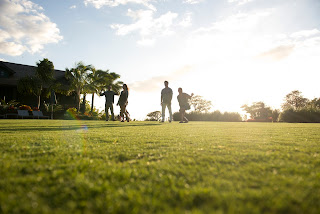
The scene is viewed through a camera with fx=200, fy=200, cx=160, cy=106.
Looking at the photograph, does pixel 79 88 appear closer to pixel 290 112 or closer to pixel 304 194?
pixel 290 112

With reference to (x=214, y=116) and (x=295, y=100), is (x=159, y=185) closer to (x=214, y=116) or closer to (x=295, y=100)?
(x=214, y=116)

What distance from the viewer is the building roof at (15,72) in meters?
29.3

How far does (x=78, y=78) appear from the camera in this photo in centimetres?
3144

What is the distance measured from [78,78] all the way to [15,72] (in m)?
9.66

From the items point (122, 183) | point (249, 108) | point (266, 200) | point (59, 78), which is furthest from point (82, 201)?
point (249, 108)

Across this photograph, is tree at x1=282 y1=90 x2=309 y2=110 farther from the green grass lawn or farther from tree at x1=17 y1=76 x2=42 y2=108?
the green grass lawn

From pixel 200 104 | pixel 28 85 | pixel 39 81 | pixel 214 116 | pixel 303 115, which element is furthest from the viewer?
pixel 200 104

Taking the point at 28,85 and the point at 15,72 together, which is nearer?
the point at 28,85

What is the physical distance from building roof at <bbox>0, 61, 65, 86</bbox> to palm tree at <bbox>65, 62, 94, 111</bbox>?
401 centimetres

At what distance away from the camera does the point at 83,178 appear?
157 centimetres

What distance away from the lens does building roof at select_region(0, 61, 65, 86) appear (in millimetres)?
29266

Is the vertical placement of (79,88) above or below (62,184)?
above

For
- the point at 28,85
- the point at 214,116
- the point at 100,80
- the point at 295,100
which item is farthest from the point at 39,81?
the point at 295,100

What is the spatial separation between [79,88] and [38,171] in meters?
31.7
